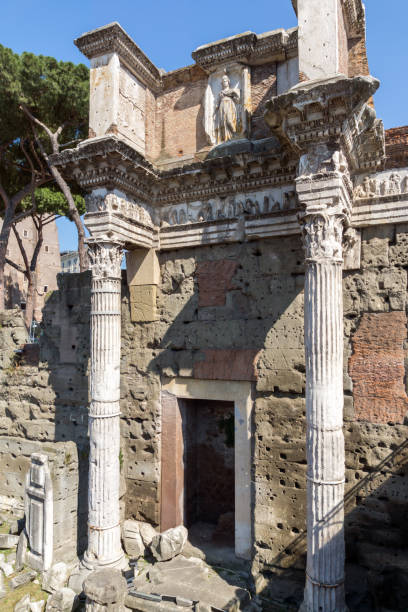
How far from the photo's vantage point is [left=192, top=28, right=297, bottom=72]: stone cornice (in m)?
6.14

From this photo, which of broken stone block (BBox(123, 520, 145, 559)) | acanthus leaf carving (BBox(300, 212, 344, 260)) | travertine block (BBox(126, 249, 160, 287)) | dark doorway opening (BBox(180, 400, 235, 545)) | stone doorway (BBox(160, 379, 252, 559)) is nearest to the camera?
acanthus leaf carving (BBox(300, 212, 344, 260))

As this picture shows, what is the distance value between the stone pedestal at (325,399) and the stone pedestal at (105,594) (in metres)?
2.09

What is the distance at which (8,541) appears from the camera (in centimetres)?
687

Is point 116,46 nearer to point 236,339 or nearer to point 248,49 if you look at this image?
point 248,49

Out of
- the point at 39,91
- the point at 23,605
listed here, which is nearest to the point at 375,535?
the point at 23,605

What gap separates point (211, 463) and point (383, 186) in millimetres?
5700

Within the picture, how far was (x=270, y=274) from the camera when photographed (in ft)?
20.7

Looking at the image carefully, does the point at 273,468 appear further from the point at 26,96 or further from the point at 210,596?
Answer: the point at 26,96

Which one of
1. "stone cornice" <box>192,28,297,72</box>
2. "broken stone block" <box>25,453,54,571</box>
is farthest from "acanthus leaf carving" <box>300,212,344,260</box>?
"broken stone block" <box>25,453,54,571</box>

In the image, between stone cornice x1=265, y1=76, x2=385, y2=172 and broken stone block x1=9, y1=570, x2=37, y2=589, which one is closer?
stone cornice x1=265, y1=76, x2=385, y2=172

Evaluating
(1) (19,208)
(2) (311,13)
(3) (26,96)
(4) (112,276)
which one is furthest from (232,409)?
(1) (19,208)

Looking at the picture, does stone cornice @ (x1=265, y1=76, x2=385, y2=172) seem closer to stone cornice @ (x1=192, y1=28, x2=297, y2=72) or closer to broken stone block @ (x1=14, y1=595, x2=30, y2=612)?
stone cornice @ (x1=192, y1=28, x2=297, y2=72)

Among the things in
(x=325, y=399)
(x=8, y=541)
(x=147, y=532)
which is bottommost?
(x=8, y=541)

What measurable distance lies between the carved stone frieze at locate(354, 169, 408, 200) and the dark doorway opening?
4.40 meters
